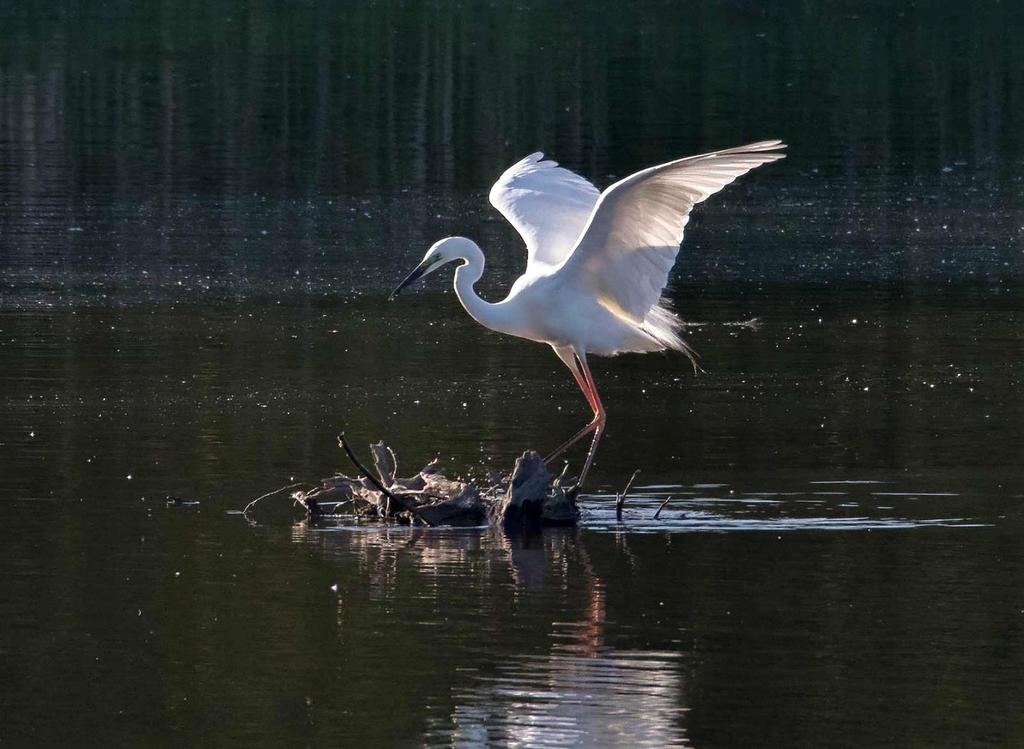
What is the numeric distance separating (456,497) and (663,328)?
92.6 inches

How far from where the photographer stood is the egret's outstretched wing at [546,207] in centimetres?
1396

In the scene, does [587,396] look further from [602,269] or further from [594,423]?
[602,269]

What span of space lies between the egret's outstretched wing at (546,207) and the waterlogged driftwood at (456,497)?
2.25 meters

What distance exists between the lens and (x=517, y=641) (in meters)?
9.12

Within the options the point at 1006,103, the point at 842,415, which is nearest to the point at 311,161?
the point at 1006,103

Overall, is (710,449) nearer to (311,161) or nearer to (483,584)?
(483,584)

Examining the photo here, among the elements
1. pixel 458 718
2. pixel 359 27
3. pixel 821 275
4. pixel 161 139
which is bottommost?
pixel 458 718

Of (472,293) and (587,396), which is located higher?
(472,293)

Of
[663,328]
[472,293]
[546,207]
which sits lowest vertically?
[663,328]

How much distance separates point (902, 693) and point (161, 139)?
26.8 m

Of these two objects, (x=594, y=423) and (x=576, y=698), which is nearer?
(x=576, y=698)

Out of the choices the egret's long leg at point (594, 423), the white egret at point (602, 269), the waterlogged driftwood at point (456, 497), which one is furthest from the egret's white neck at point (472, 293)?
the waterlogged driftwood at point (456, 497)

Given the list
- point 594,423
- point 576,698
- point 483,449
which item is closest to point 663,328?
point 594,423

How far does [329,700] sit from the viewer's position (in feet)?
27.0
